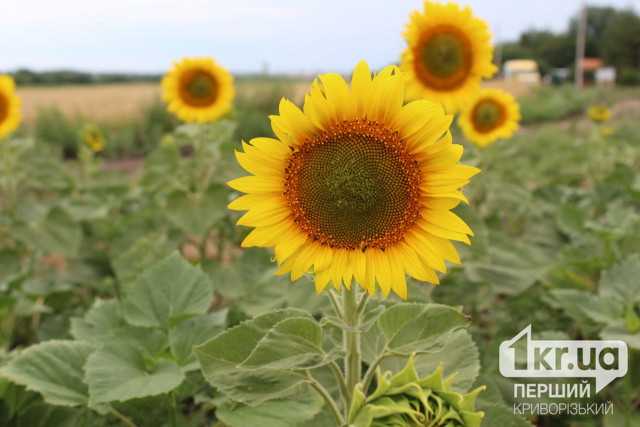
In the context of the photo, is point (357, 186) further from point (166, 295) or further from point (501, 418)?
point (166, 295)

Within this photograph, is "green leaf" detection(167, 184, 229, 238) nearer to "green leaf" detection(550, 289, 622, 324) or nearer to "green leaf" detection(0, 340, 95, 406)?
"green leaf" detection(0, 340, 95, 406)

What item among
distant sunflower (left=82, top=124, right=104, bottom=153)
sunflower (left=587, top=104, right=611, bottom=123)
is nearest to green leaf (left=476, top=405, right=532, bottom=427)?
sunflower (left=587, top=104, right=611, bottom=123)

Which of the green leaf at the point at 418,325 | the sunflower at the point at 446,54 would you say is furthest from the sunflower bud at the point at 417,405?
the sunflower at the point at 446,54

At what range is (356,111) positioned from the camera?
1076mm

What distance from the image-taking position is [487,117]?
3.23 metres

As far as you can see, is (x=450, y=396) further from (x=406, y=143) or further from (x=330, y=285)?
(x=406, y=143)

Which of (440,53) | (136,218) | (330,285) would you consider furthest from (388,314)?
(136,218)

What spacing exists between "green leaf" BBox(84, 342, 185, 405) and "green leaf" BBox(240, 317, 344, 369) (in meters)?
0.32

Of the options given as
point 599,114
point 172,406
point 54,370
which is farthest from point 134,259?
point 599,114

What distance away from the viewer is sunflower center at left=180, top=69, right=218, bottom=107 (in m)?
3.38

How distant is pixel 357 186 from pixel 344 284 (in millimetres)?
195

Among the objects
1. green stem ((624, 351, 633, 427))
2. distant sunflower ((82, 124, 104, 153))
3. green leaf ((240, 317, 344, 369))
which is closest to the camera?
green leaf ((240, 317, 344, 369))

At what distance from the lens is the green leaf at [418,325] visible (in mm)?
1079

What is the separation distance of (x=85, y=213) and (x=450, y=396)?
2.86 metres
